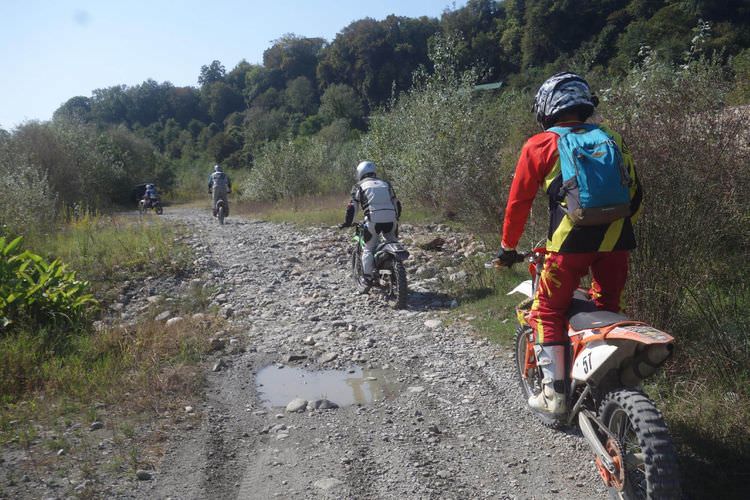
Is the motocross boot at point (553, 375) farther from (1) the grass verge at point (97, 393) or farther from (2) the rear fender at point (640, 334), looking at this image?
(1) the grass verge at point (97, 393)

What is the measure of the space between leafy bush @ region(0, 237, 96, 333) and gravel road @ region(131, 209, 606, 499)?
1936 millimetres

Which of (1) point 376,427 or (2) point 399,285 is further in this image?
(2) point 399,285

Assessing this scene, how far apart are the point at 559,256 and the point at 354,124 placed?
176ft

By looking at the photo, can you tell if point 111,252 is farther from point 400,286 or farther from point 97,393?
point 97,393

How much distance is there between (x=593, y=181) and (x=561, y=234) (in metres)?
0.37

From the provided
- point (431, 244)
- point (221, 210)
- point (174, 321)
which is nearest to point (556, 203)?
point (174, 321)

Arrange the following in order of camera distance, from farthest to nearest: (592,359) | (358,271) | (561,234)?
(358,271) < (561,234) < (592,359)

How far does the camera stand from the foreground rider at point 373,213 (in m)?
8.29

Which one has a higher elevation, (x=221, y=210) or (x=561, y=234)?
(x=561, y=234)

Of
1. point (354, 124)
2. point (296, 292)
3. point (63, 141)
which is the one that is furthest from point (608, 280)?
point (354, 124)

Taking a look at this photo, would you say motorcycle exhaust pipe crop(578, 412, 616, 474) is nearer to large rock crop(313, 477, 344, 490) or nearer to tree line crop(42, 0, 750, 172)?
large rock crop(313, 477, 344, 490)

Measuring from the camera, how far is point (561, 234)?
3.31 meters

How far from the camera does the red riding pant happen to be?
3.35m

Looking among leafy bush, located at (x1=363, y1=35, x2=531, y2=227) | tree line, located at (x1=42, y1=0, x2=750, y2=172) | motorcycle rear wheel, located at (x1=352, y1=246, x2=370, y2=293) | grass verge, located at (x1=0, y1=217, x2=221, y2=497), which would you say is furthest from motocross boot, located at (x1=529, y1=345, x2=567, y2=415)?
tree line, located at (x1=42, y1=0, x2=750, y2=172)
